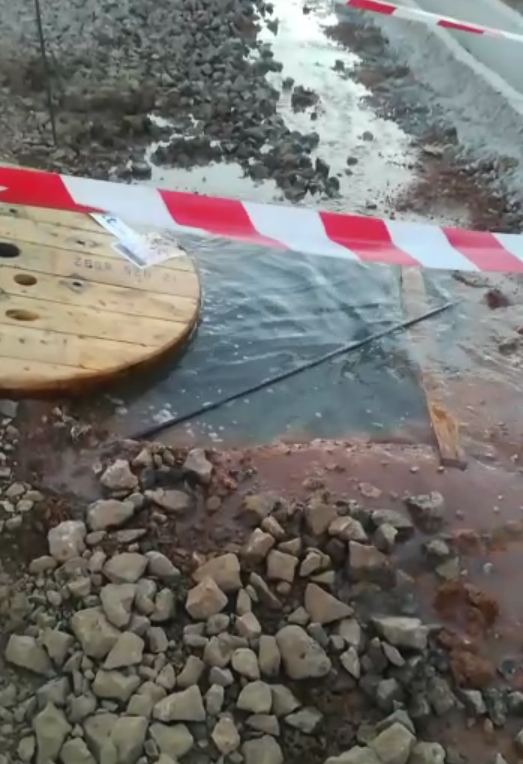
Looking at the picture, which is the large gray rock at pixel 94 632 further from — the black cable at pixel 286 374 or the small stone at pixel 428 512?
the small stone at pixel 428 512

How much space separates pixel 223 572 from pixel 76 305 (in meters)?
1.50

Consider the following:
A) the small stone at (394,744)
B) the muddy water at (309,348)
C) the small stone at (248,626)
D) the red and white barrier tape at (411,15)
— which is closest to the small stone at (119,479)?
the muddy water at (309,348)

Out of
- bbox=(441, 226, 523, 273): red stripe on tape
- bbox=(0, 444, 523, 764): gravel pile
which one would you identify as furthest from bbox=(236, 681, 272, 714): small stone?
bbox=(441, 226, 523, 273): red stripe on tape

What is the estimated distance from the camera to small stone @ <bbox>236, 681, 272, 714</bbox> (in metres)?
2.58

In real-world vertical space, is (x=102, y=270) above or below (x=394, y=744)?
above

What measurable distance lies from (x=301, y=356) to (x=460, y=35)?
436 centimetres

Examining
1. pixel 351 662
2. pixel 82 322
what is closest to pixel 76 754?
pixel 351 662

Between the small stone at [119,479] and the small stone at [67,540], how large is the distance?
0.22 m

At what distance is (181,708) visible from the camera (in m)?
2.53

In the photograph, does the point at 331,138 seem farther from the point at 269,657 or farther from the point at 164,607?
the point at 269,657

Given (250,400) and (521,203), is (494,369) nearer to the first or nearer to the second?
(250,400)

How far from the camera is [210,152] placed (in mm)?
5648

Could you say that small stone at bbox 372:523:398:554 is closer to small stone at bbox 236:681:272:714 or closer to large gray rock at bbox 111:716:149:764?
small stone at bbox 236:681:272:714

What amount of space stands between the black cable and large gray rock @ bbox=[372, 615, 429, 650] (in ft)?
3.95
